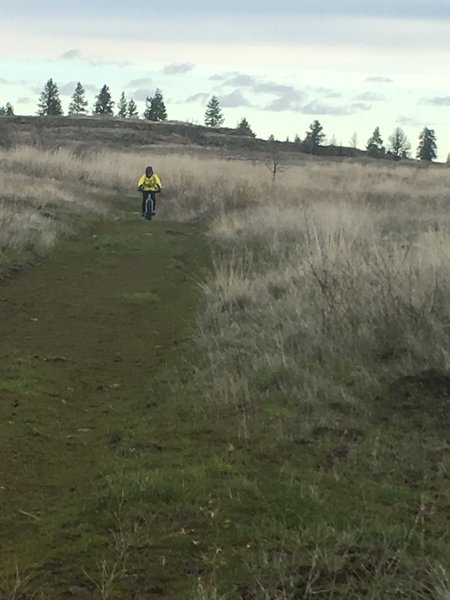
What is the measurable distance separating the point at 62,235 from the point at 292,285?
7913 mm

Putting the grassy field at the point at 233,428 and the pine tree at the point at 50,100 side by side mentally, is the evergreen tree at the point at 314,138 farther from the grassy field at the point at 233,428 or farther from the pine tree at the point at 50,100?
the grassy field at the point at 233,428

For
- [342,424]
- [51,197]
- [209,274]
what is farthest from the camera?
[51,197]

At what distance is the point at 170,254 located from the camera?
605 inches

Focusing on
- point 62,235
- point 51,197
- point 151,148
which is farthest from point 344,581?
point 151,148

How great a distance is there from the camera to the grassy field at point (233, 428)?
3848 millimetres

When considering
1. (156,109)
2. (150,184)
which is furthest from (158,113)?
(150,184)

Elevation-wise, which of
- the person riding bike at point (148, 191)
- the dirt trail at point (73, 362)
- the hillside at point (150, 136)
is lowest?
the dirt trail at point (73, 362)

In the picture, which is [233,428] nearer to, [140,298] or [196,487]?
[196,487]

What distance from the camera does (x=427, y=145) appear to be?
9781cm

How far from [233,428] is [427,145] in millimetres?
96913

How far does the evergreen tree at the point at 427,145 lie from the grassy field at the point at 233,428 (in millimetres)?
89173

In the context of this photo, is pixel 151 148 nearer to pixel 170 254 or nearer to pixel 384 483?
pixel 170 254

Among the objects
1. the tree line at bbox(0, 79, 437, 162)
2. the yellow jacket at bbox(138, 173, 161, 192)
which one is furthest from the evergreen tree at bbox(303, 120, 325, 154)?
the yellow jacket at bbox(138, 173, 161, 192)

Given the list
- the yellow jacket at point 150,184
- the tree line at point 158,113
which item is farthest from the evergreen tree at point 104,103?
the yellow jacket at point 150,184
